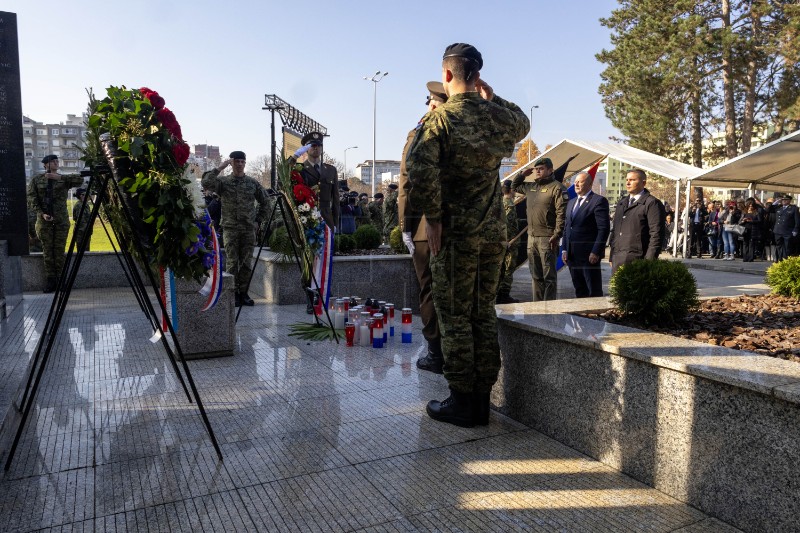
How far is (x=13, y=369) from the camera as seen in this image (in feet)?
13.5

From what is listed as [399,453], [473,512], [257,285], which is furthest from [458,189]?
[257,285]

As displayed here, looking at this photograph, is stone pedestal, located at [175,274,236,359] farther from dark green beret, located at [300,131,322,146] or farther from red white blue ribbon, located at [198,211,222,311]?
dark green beret, located at [300,131,322,146]

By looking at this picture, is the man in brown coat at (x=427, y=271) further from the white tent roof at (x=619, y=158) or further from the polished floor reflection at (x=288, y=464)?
the white tent roof at (x=619, y=158)

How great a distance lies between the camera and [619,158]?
1741cm

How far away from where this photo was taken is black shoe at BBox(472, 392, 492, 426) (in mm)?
3889

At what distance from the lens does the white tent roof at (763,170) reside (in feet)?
49.9

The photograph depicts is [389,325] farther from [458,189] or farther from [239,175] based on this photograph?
[239,175]

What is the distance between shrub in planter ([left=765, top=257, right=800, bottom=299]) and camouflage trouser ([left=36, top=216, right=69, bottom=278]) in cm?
1019

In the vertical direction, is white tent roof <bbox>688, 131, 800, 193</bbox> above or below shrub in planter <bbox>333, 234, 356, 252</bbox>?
above

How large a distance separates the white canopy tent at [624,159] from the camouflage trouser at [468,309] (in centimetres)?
1361

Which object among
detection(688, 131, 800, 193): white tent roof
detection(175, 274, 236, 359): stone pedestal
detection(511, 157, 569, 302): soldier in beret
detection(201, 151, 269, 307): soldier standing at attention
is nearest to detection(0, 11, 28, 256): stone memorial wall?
detection(201, 151, 269, 307): soldier standing at attention

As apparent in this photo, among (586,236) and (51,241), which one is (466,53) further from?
(51,241)

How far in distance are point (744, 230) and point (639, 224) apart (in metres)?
13.7

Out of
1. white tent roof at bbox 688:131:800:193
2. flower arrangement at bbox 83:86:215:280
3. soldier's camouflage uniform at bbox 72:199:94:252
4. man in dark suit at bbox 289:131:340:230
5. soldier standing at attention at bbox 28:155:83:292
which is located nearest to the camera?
soldier's camouflage uniform at bbox 72:199:94:252
